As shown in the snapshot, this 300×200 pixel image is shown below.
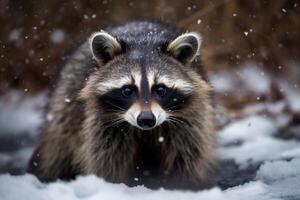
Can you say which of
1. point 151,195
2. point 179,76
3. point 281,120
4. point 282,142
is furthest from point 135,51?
point 281,120

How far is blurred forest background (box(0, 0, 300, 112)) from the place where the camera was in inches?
275

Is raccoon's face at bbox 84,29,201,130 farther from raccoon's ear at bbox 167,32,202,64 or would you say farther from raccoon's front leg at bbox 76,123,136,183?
raccoon's front leg at bbox 76,123,136,183

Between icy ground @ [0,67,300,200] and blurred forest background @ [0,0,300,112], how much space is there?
0.45 ft

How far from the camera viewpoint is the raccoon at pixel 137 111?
14.4 ft

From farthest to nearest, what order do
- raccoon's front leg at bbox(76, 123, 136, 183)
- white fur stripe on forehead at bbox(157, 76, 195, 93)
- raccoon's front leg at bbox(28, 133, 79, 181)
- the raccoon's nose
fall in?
raccoon's front leg at bbox(28, 133, 79, 181) < raccoon's front leg at bbox(76, 123, 136, 183) < white fur stripe on forehead at bbox(157, 76, 195, 93) < the raccoon's nose

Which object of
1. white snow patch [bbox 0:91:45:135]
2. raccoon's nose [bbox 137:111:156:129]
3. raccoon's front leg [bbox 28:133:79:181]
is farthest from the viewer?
white snow patch [bbox 0:91:45:135]

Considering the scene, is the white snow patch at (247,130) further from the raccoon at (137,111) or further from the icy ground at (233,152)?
the raccoon at (137,111)

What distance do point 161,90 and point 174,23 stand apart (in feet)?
9.17

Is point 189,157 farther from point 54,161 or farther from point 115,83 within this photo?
point 54,161

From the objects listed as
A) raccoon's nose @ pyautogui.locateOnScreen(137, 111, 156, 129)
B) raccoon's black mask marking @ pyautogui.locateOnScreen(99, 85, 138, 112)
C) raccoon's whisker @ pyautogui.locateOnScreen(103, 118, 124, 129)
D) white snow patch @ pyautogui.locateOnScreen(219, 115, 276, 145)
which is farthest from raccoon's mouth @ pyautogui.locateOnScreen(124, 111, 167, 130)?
white snow patch @ pyautogui.locateOnScreen(219, 115, 276, 145)

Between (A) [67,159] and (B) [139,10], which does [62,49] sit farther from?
(A) [67,159]

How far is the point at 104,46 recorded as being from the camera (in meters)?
4.54

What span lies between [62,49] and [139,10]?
87cm

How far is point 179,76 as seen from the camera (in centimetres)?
449
